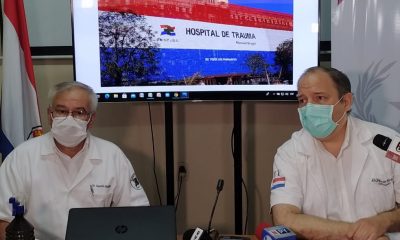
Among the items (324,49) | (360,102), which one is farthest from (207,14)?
(360,102)

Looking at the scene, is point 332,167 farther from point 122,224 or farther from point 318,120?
point 122,224

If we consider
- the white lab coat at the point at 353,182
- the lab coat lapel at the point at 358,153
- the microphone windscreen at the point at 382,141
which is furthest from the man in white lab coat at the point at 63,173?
the microphone windscreen at the point at 382,141

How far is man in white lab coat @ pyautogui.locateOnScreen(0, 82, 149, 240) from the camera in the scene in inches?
69.3

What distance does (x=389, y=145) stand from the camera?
1.70 m

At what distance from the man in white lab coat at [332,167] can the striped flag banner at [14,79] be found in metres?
1.46

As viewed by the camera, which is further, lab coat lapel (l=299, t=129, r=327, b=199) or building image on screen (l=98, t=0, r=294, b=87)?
building image on screen (l=98, t=0, r=294, b=87)

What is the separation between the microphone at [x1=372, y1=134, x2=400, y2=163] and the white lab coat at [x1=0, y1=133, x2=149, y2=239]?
3.46 feet

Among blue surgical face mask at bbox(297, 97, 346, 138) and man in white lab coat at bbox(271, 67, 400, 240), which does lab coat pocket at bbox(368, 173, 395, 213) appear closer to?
man in white lab coat at bbox(271, 67, 400, 240)

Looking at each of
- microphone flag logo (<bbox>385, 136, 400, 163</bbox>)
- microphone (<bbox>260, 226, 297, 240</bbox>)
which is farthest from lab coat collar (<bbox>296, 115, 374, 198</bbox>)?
microphone (<bbox>260, 226, 297, 240</bbox>)

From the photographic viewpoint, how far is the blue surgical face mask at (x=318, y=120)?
1808 millimetres

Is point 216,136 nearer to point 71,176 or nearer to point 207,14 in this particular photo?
point 207,14

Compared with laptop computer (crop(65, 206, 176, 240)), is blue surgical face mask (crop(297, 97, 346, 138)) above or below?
above

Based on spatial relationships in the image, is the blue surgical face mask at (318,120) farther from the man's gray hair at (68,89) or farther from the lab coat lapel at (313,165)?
the man's gray hair at (68,89)

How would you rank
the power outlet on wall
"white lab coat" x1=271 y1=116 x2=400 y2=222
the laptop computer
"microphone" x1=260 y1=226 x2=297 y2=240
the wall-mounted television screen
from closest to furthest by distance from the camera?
the laptop computer
"microphone" x1=260 y1=226 x2=297 y2=240
"white lab coat" x1=271 y1=116 x2=400 y2=222
the wall-mounted television screen
the power outlet on wall
